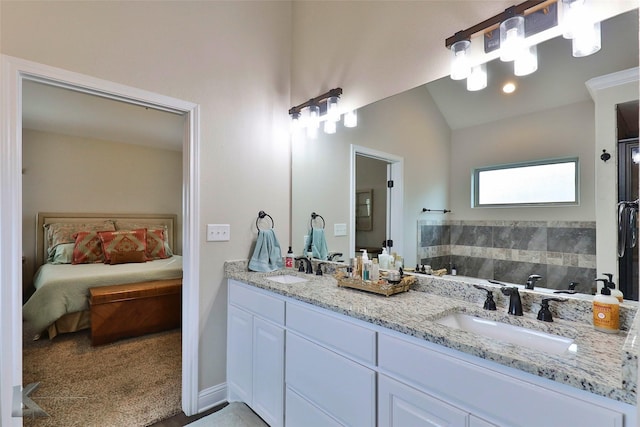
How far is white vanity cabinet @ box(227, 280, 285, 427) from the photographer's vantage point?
5.43ft

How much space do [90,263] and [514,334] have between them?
4.69 meters

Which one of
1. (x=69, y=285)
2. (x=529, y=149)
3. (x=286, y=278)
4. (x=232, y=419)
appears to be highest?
(x=529, y=149)

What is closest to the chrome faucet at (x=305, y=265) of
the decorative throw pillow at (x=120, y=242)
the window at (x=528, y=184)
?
the window at (x=528, y=184)

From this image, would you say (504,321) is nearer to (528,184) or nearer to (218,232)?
(528,184)

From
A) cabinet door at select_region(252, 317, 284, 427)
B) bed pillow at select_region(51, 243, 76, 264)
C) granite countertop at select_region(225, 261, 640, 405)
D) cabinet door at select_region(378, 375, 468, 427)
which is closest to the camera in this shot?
granite countertop at select_region(225, 261, 640, 405)

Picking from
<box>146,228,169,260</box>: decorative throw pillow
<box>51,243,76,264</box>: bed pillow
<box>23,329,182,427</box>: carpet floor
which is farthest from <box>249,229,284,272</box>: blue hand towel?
<box>51,243,76,264</box>: bed pillow

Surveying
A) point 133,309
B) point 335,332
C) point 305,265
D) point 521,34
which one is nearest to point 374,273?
point 335,332

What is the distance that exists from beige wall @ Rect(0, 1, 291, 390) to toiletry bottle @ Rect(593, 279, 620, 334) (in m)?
1.89

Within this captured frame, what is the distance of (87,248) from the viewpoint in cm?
402

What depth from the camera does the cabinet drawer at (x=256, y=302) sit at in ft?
5.50

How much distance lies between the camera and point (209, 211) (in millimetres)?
Result: 2059

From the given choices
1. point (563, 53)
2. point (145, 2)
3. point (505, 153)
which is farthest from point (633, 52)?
point (145, 2)

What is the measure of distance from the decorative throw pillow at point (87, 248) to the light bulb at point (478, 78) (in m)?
4.69

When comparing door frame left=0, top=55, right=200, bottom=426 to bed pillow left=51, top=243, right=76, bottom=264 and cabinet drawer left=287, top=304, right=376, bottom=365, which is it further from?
bed pillow left=51, top=243, right=76, bottom=264
